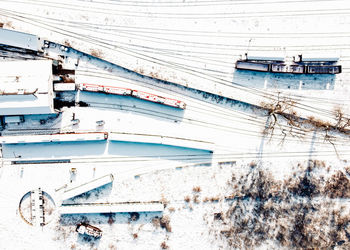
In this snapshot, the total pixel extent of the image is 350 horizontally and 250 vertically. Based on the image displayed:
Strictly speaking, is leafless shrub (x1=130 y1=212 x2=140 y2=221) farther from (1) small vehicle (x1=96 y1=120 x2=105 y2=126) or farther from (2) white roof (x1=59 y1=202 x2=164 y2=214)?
(1) small vehicle (x1=96 y1=120 x2=105 y2=126)

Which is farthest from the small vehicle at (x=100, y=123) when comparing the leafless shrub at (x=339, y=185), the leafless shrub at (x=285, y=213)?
the leafless shrub at (x=339, y=185)

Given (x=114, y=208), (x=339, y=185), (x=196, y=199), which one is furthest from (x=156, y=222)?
(x=339, y=185)

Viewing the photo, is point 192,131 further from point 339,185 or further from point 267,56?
point 339,185

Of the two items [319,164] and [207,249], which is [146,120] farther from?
[319,164]

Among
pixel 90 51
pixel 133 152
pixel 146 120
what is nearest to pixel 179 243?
pixel 133 152

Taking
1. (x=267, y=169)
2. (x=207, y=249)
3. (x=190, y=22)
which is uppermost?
(x=190, y=22)

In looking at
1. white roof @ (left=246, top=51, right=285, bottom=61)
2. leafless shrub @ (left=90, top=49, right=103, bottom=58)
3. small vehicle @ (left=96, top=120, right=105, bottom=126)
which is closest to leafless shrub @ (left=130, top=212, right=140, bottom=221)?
small vehicle @ (left=96, top=120, right=105, bottom=126)
